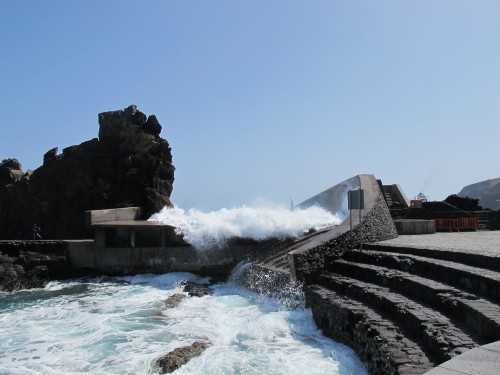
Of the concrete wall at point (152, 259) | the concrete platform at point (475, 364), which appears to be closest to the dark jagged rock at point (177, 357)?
the concrete platform at point (475, 364)

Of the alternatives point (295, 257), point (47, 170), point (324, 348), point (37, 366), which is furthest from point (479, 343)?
point (47, 170)

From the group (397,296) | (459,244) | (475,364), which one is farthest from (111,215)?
(475,364)

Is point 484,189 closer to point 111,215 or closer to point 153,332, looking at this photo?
point 111,215

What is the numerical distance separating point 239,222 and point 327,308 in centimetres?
792

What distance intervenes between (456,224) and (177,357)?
13846 millimetres

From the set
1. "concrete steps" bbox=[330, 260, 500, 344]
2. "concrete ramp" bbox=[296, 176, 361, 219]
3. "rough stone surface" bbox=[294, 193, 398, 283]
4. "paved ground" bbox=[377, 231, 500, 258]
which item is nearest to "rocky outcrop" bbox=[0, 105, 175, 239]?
"concrete ramp" bbox=[296, 176, 361, 219]

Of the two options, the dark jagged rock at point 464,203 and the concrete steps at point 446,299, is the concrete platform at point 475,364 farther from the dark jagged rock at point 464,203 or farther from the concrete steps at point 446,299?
the dark jagged rock at point 464,203

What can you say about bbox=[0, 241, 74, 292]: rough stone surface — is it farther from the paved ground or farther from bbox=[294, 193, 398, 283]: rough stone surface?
the paved ground

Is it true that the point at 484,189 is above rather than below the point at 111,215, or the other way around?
above

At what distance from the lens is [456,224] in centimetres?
1689

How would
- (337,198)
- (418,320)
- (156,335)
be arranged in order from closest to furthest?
(418,320) → (156,335) → (337,198)

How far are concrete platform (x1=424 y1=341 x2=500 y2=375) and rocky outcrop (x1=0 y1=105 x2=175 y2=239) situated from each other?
18.5 m

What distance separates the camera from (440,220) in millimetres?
17141

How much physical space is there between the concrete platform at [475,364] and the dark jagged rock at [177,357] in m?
3.61
